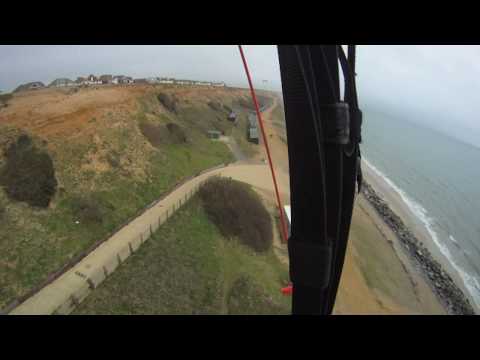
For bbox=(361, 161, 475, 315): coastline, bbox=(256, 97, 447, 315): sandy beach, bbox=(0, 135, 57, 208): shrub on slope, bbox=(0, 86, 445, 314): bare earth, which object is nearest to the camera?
bbox=(0, 135, 57, 208): shrub on slope

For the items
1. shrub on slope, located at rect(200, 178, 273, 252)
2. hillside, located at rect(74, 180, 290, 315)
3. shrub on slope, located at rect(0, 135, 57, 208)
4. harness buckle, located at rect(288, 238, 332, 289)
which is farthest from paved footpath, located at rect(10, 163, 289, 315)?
harness buckle, located at rect(288, 238, 332, 289)

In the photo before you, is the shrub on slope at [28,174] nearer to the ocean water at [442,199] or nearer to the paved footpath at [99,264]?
the paved footpath at [99,264]

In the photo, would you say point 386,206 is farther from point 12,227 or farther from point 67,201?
point 12,227

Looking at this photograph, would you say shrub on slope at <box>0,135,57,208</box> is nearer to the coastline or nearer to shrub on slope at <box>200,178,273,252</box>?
shrub on slope at <box>200,178,273,252</box>

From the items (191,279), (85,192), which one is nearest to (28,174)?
(85,192)

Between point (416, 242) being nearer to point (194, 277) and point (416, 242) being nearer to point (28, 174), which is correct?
point (194, 277)
